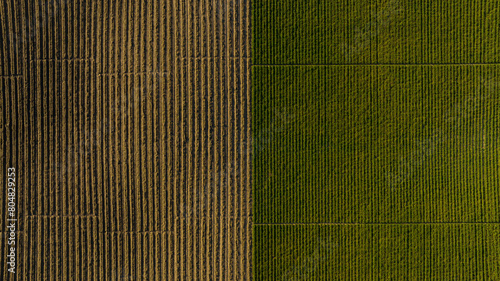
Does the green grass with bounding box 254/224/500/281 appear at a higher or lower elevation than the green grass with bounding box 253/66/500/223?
lower

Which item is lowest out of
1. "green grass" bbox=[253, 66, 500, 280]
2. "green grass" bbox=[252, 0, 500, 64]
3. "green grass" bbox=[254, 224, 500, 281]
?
"green grass" bbox=[254, 224, 500, 281]

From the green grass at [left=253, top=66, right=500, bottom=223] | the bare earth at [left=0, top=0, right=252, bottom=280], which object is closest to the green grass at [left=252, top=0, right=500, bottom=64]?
the green grass at [left=253, top=66, right=500, bottom=223]

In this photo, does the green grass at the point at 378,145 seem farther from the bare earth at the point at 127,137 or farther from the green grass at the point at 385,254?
the bare earth at the point at 127,137

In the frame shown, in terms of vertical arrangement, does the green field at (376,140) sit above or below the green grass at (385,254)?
above

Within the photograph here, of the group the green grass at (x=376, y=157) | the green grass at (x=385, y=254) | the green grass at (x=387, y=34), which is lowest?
the green grass at (x=385, y=254)

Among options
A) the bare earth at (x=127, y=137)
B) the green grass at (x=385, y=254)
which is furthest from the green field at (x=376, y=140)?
the bare earth at (x=127, y=137)

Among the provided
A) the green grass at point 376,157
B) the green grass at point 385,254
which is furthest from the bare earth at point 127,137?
the green grass at point 385,254

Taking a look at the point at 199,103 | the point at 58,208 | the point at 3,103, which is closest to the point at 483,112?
the point at 199,103

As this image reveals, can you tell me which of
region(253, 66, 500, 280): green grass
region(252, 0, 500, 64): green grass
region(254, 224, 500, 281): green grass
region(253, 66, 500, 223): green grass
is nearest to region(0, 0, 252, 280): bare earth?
region(253, 66, 500, 280): green grass

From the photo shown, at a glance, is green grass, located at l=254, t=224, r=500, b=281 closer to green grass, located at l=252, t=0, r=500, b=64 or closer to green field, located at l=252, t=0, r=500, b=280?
green field, located at l=252, t=0, r=500, b=280
